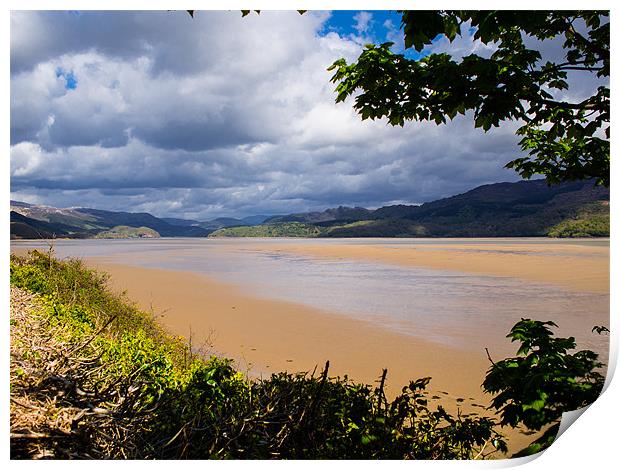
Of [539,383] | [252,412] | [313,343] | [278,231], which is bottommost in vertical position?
[313,343]

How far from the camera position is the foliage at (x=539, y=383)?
274 cm

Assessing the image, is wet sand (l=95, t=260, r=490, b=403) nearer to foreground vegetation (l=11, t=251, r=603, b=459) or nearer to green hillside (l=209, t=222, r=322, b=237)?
foreground vegetation (l=11, t=251, r=603, b=459)

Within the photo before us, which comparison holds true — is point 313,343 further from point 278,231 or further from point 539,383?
point 278,231

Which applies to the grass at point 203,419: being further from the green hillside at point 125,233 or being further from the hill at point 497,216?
the green hillside at point 125,233

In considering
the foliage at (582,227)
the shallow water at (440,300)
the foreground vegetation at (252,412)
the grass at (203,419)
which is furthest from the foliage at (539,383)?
the foliage at (582,227)

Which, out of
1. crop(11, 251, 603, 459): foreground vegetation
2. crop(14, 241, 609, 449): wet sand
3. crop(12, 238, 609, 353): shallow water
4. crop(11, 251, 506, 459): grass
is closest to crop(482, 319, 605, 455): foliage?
crop(11, 251, 603, 459): foreground vegetation

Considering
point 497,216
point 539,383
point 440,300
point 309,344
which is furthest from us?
point 497,216

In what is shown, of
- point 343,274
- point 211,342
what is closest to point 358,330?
point 211,342

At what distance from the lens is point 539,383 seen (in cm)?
278

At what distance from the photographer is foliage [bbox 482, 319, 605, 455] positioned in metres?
2.74

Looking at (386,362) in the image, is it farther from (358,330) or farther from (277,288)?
(277,288)

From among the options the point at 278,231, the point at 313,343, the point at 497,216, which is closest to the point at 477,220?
the point at 497,216
